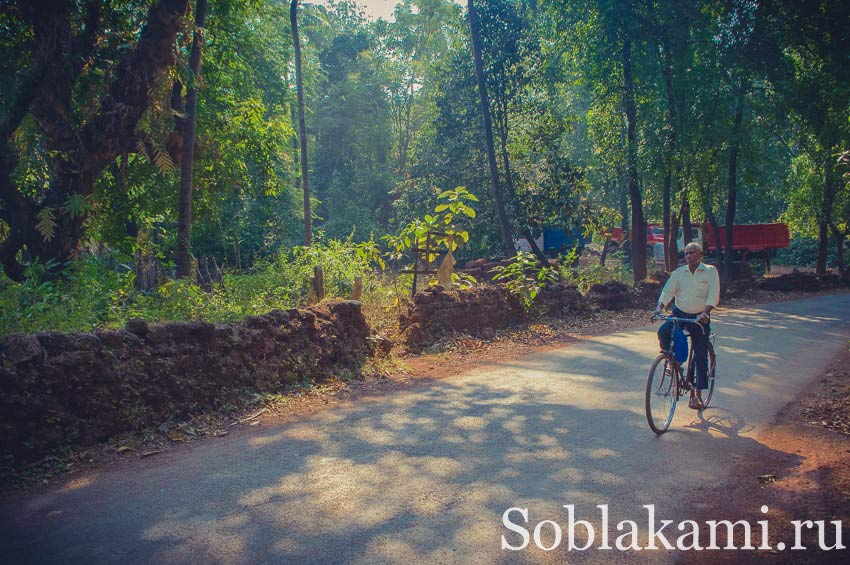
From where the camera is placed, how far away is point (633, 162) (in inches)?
920

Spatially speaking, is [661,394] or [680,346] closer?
[661,394]

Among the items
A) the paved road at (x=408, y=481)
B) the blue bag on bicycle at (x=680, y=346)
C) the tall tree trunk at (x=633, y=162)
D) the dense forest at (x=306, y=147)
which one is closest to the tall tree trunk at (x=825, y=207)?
the dense forest at (x=306, y=147)

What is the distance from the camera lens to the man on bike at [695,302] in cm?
752

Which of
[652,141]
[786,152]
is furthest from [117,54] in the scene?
[786,152]

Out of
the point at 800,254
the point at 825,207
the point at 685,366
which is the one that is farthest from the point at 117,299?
the point at 800,254

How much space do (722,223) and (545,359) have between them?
32.1 metres

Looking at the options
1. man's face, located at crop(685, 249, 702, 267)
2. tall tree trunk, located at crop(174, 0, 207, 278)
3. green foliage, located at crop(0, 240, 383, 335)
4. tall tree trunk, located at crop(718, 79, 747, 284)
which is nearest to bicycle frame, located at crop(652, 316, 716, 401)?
man's face, located at crop(685, 249, 702, 267)

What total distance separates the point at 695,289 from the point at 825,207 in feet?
77.5

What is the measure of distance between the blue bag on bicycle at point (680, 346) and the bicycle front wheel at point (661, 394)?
17 cm

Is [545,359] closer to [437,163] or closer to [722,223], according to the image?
[437,163]

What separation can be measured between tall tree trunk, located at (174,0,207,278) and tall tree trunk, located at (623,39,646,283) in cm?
1502

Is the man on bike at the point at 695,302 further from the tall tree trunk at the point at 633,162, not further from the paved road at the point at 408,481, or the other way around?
the tall tree trunk at the point at 633,162

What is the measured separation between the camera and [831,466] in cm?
590

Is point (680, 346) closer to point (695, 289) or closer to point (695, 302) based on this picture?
point (695, 302)
